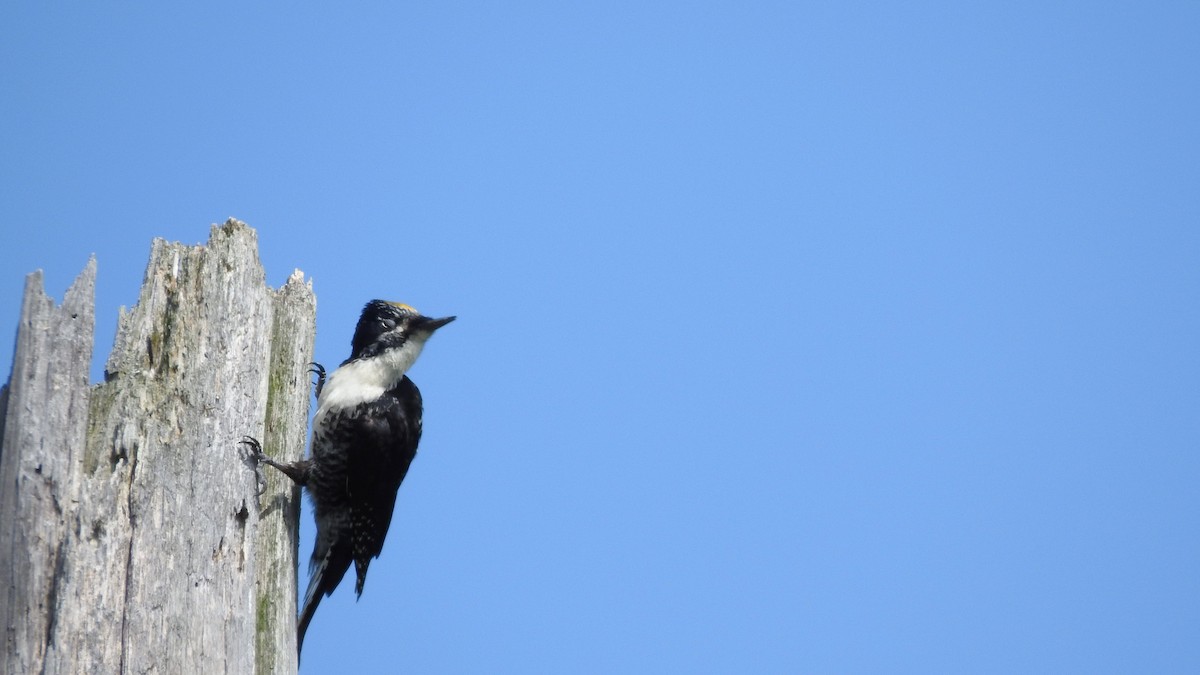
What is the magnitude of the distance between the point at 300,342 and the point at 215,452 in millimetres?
789

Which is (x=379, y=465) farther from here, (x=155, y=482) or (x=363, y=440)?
(x=155, y=482)

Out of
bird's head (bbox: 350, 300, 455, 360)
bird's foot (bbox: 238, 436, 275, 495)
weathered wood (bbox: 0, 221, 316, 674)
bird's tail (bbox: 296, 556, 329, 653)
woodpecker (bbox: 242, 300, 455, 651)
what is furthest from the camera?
bird's head (bbox: 350, 300, 455, 360)

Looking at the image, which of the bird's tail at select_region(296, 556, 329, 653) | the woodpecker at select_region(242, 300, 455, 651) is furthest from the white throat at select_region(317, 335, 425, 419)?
the bird's tail at select_region(296, 556, 329, 653)

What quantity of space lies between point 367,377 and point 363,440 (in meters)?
0.35

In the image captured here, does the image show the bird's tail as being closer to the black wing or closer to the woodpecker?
the woodpecker

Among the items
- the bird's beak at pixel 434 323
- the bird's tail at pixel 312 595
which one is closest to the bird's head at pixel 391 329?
the bird's beak at pixel 434 323

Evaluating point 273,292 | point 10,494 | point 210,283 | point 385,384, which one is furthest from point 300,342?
point 10,494

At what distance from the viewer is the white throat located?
19.4 feet

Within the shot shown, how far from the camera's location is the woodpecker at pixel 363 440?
19.2 feet

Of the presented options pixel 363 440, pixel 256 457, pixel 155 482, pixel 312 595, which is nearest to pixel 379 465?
pixel 363 440

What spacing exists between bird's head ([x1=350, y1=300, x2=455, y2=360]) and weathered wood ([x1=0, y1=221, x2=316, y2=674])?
3.71ft

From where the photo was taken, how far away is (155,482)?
13.8ft

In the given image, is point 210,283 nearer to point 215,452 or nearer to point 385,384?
point 215,452

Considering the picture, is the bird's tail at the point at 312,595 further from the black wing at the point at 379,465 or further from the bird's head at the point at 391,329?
the bird's head at the point at 391,329
